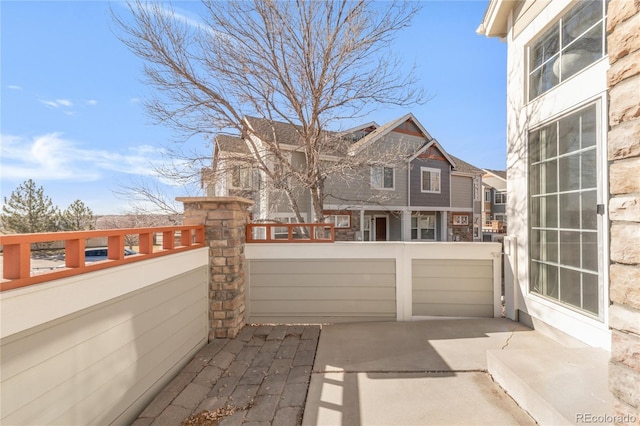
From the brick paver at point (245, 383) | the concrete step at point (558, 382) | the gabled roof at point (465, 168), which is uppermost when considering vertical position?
the gabled roof at point (465, 168)

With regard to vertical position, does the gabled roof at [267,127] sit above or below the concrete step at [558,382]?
above

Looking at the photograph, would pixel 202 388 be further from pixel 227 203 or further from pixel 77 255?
pixel 227 203

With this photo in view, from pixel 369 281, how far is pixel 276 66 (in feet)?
13.5

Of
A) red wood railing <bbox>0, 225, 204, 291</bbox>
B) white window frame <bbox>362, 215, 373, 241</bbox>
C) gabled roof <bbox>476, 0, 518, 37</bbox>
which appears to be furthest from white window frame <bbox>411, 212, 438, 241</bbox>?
red wood railing <bbox>0, 225, 204, 291</bbox>

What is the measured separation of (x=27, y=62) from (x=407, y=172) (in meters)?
12.0

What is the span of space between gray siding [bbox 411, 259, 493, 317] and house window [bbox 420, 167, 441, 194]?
956 cm

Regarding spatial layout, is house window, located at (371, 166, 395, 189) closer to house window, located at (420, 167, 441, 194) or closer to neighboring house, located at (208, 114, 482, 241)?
neighboring house, located at (208, 114, 482, 241)

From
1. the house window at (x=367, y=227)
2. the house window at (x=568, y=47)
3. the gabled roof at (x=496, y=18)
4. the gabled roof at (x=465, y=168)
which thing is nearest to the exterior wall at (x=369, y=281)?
the house window at (x=568, y=47)

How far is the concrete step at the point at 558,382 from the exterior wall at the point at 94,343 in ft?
10.4

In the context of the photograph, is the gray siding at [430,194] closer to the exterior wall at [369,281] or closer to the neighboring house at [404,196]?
the neighboring house at [404,196]

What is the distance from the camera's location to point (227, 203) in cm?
392

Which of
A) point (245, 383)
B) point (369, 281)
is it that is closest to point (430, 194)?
point (369, 281)

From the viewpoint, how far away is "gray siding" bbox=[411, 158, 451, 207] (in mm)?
13312

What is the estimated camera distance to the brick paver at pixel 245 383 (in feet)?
7.85
